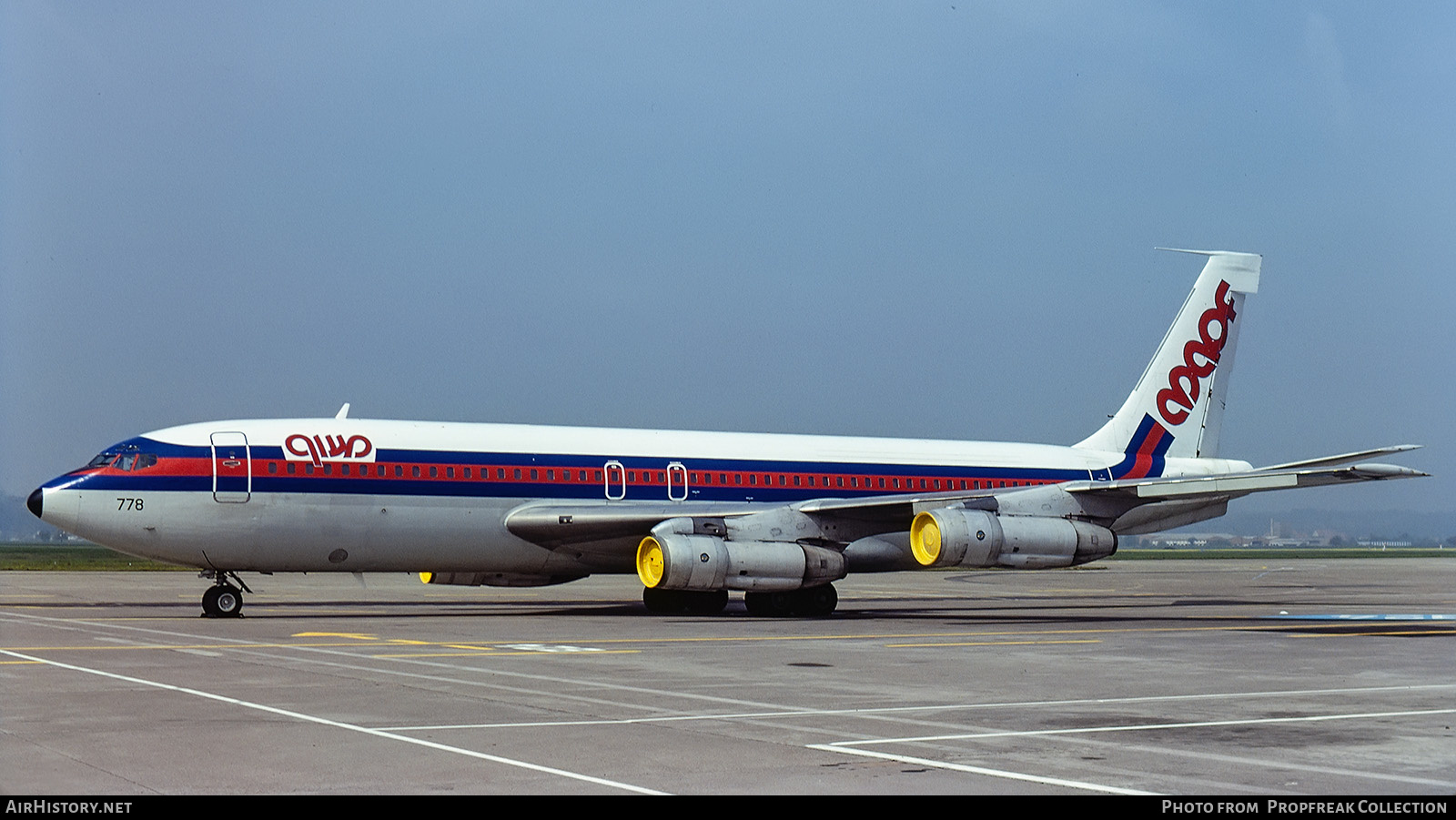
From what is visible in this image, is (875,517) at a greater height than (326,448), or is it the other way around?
(326,448)

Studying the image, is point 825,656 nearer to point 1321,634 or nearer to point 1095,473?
point 1321,634

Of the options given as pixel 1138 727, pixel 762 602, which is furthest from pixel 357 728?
pixel 762 602

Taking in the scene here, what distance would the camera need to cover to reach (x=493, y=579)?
34625 millimetres

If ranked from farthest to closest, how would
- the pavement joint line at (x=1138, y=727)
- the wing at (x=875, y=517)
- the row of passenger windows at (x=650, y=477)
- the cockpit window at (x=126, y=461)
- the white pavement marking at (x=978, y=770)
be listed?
the wing at (x=875, y=517)
the row of passenger windows at (x=650, y=477)
the cockpit window at (x=126, y=461)
the pavement joint line at (x=1138, y=727)
the white pavement marking at (x=978, y=770)

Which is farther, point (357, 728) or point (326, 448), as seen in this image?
point (326, 448)

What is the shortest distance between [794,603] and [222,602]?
11633 mm

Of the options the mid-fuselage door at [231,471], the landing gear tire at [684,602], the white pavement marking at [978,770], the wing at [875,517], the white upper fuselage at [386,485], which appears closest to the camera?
the white pavement marking at [978,770]

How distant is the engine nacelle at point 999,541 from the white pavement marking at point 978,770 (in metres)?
18.3

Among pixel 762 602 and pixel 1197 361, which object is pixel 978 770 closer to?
pixel 762 602

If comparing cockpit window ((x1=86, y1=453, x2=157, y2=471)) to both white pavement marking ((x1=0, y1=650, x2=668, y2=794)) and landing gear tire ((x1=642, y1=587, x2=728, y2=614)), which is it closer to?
white pavement marking ((x1=0, y1=650, x2=668, y2=794))

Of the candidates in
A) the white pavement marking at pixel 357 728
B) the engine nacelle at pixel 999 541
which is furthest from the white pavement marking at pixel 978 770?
the engine nacelle at pixel 999 541

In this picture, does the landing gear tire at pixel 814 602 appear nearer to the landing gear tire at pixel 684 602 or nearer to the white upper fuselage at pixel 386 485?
the landing gear tire at pixel 684 602

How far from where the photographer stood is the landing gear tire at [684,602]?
3328cm

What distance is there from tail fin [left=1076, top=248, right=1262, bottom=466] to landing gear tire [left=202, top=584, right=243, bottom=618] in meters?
21.9
